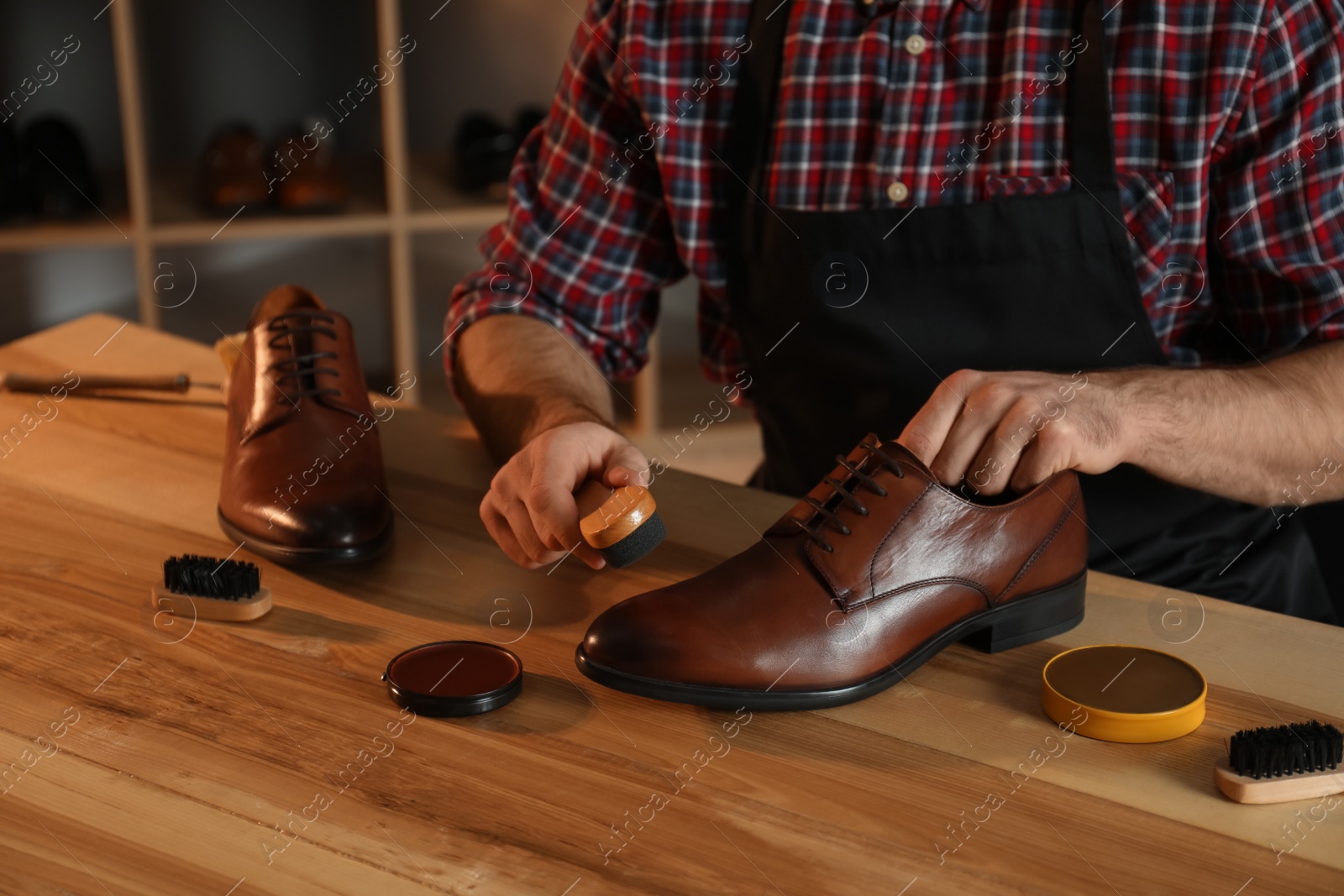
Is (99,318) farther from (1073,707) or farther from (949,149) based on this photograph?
(1073,707)

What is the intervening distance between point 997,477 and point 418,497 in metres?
0.55

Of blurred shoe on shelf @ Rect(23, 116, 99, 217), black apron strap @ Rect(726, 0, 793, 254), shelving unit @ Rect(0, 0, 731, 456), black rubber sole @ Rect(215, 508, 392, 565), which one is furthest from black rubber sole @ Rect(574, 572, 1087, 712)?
blurred shoe on shelf @ Rect(23, 116, 99, 217)

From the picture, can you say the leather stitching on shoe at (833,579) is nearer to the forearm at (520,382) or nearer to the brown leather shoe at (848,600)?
the brown leather shoe at (848,600)

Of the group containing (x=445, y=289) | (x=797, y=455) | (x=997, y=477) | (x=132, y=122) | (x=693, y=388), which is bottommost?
(x=693, y=388)

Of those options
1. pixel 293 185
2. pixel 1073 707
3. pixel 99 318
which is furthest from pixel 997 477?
pixel 293 185

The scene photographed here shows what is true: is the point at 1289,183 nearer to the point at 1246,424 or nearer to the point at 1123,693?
the point at 1246,424

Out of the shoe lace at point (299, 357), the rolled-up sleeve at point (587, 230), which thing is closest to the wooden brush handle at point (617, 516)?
the shoe lace at point (299, 357)

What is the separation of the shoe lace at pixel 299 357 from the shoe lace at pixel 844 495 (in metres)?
0.51

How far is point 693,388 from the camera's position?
2941 millimetres

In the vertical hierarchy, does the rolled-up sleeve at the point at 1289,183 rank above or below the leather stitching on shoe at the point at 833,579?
above

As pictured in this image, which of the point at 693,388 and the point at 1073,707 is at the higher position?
the point at 1073,707

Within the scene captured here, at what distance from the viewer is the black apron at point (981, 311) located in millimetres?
1159

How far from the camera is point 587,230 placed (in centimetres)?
A: 141

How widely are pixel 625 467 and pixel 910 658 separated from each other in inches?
10.7
